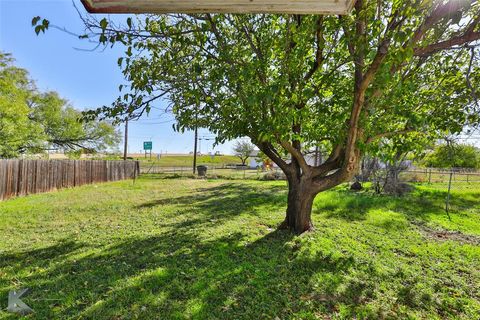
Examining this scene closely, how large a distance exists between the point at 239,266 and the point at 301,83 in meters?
2.80

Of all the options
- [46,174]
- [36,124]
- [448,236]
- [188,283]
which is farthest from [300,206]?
[36,124]

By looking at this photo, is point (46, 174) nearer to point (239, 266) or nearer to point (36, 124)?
point (36, 124)

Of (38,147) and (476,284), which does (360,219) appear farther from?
(38,147)

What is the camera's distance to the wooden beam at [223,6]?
1295 millimetres

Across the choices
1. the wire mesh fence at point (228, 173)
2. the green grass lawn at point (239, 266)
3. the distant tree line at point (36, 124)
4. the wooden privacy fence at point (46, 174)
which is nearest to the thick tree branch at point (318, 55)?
the green grass lawn at point (239, 266)

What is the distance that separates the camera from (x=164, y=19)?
167 inches

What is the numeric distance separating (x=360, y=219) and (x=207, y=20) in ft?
18.5

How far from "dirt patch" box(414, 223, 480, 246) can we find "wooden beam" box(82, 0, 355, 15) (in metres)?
5.71

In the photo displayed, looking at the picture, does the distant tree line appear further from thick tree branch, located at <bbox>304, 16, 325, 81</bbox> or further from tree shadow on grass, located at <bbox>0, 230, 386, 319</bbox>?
thick tree branch, located at <bbox>304, 16, 325, 81</bbox>

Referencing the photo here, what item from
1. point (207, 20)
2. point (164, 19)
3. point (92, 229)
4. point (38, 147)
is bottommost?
point (92, 229)

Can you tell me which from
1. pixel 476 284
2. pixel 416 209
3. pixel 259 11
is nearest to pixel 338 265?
pixel 476 284

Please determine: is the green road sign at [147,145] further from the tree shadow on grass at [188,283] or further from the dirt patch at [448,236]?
the dirt patch at [448,236]

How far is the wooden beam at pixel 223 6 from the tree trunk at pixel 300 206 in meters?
3.93

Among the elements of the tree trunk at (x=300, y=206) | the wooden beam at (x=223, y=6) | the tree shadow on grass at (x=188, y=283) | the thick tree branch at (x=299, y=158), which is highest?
the wooden beam at (x=223, y=6)
